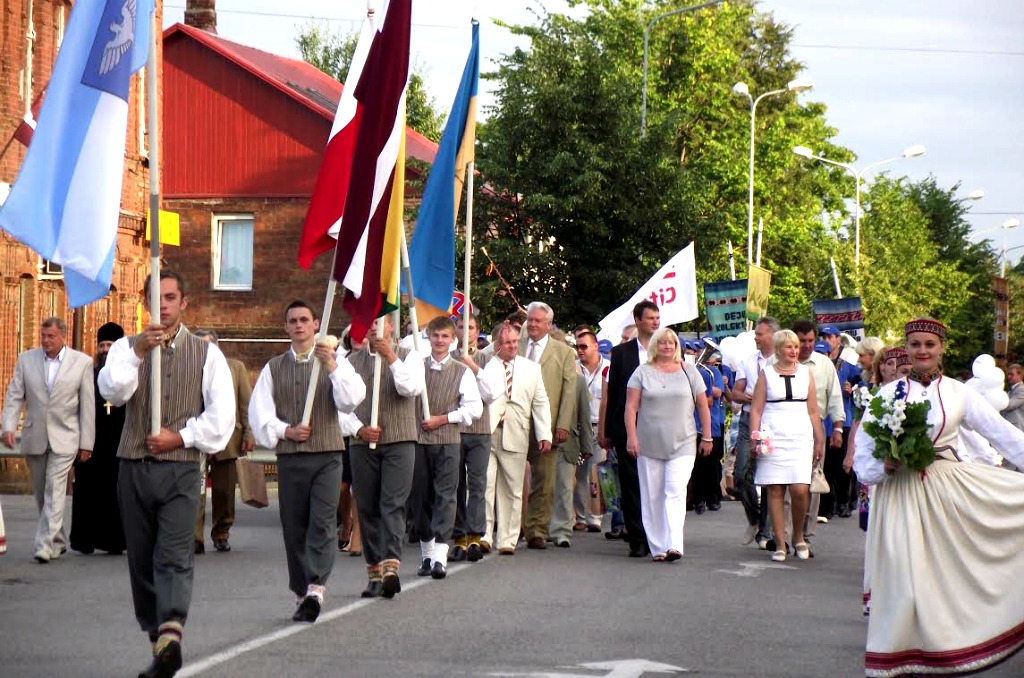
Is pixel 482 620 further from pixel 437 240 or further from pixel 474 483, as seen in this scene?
pixel 437 240

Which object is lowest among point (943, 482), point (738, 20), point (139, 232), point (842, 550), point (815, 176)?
point (842, 550)

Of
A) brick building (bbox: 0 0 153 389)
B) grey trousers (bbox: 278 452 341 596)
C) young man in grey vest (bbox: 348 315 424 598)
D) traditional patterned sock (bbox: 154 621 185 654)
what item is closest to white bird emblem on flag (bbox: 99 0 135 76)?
grey trousers (bbox: 278 452 341 596)

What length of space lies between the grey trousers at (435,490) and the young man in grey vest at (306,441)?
8.34 ft

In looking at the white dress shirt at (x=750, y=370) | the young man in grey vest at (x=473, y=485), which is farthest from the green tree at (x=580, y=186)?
the young man in grey vest at (x=473, y=485)

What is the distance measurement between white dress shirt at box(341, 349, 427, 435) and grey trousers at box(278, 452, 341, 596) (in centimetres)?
110

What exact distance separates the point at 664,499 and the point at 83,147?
7211 mm

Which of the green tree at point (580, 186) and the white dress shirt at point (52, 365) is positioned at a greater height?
the green tree at point (580, 186)

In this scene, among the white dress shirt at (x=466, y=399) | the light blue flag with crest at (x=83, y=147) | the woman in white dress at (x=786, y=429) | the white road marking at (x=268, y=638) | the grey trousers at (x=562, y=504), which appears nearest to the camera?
the white road marking at (x=268, y=638)

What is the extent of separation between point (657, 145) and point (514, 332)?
20.2 m

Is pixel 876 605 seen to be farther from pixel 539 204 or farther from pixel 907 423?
pixel 539 204

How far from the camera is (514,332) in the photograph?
52.3 feet

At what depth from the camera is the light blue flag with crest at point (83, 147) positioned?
357 inches

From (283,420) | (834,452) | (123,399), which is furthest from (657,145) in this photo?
(123,399)

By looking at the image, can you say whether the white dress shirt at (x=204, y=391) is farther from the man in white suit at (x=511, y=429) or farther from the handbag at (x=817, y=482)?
the handbag at (x=817, y=482)
